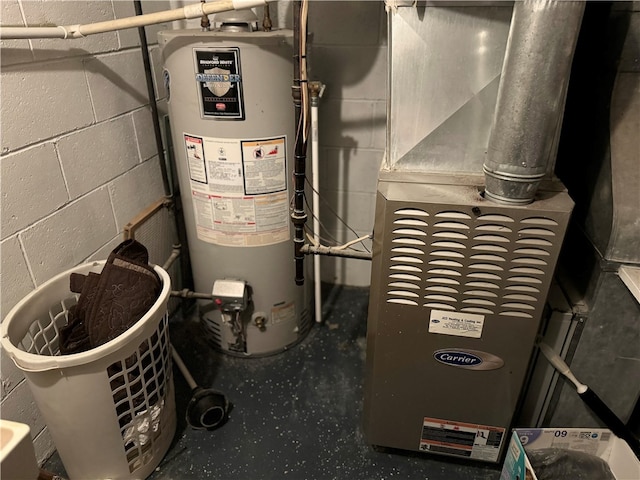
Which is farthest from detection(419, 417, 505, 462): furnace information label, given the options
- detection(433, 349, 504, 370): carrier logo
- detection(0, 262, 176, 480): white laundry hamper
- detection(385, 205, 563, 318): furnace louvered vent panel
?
detection(0, 262, 176, 480): white laundry hamper

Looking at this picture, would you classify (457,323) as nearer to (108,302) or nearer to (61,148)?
(108,302)

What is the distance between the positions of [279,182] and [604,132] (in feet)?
2.99

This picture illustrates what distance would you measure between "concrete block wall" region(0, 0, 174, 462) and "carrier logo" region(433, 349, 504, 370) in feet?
3.67

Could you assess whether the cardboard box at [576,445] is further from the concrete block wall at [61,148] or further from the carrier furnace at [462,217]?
the concrete block wall at [61,148]

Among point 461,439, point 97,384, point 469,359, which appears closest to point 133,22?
point 97,384

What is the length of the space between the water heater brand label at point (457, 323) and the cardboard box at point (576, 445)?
0.97 ft

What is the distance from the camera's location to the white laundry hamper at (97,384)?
109 cm

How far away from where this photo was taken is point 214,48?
4.27 ft

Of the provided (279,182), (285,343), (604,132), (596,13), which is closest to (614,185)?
(604,132)

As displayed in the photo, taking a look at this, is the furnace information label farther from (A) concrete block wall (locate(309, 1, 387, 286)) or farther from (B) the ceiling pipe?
(A) concrete block wall (locate(309, 1, 387, 286))

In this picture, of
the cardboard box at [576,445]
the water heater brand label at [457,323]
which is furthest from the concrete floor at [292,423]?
the water heater brand label at [457,323]

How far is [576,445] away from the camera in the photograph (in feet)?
4.10

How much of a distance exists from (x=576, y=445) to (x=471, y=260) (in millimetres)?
630

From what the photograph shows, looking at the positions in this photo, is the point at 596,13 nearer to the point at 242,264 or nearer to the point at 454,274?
the point at 454,274
